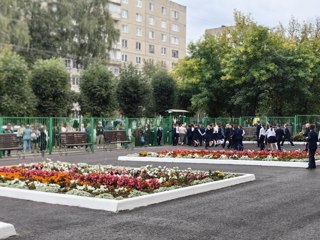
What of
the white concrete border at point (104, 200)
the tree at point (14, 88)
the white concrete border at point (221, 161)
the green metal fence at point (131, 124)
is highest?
the tree at point (14, 88)

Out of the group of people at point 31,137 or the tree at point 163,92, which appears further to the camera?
the tree at point 163,92

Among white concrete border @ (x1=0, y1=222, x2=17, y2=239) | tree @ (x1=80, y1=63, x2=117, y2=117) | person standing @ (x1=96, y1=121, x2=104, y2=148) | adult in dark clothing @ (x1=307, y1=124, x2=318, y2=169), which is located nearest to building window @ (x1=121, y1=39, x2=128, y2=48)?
tree @ (x1=80, y1=63, x2=117, y2=117)

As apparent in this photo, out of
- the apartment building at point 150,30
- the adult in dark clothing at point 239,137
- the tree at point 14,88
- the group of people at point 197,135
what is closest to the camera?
the adult in dark clothing at point 239,137

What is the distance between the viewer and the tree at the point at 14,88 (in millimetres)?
34156

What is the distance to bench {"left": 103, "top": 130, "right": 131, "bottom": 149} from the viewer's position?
30.6 metres

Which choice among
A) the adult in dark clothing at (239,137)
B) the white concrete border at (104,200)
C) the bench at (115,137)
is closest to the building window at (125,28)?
the bench at (115,137)

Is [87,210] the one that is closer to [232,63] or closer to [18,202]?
[18,202]

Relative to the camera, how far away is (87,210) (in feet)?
34.2

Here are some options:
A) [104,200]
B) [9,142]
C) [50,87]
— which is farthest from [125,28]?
[104,200]

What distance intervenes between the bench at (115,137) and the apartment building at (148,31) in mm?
45392

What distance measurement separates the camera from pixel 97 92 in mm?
41500

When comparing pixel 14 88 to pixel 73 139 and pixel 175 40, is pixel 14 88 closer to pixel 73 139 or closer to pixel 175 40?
pixel 73 139

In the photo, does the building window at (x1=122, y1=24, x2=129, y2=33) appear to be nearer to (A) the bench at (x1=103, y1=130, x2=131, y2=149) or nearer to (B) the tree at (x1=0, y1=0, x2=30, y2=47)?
(B) the tree at (x1=0, y1=0, x2=30, y2=47)

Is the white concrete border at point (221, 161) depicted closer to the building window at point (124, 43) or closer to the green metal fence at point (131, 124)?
the green metal fence at point (131, 124)
